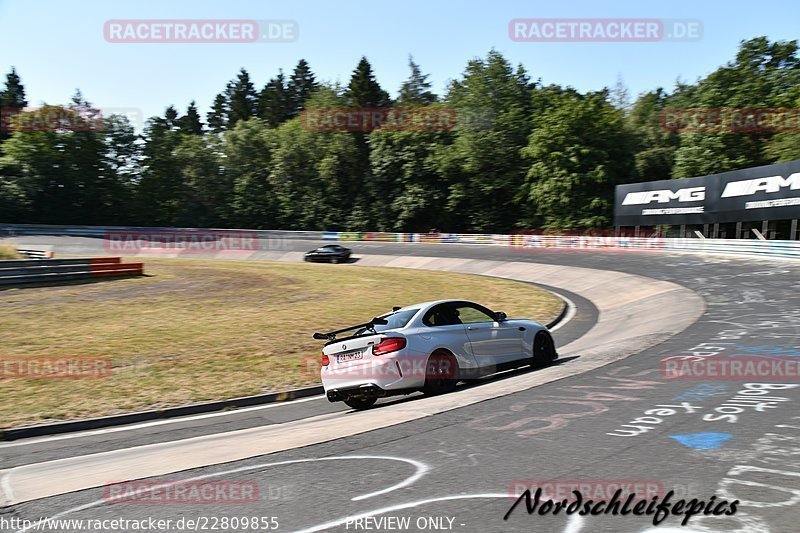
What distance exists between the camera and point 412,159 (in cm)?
6656

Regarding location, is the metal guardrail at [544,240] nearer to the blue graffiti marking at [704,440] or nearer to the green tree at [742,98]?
the green tree at [742,98]

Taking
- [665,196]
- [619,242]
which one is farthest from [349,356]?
[665,196]

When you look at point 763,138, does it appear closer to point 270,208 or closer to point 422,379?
point 270,208

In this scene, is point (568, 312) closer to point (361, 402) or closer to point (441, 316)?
A: point (441, 316)

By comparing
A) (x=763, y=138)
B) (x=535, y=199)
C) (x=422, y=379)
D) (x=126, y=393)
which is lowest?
(x=126, y=393)

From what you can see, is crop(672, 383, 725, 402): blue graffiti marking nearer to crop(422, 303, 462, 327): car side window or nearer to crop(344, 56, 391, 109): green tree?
crop(422, 303, 462, 327): car side window

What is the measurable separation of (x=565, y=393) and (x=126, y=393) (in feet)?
24.5

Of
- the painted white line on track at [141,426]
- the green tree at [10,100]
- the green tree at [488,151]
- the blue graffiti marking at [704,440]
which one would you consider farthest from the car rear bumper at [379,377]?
the green tree at [10,100]

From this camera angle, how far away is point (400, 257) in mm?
44969

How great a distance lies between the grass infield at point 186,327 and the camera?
37.7 feet

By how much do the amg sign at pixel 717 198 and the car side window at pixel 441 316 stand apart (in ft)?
84.8

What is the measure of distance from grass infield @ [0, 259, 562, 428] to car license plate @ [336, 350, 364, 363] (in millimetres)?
2671

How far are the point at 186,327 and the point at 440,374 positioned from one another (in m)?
9.42

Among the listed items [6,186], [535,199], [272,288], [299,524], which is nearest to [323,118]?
[535,199]
